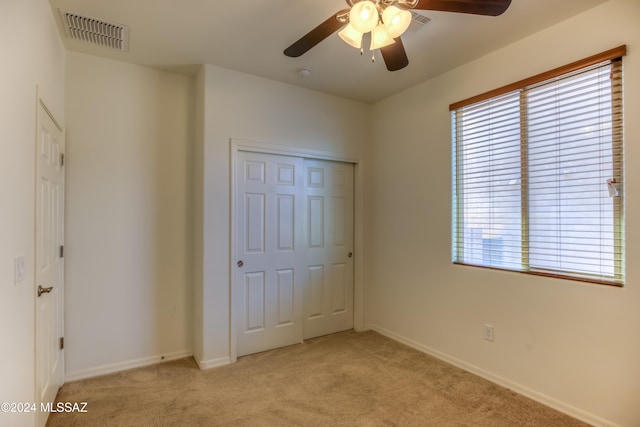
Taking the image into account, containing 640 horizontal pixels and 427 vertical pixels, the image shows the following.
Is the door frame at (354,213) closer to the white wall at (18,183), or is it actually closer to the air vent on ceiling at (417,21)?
the white wall at (18,183)

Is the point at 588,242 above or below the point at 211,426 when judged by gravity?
above

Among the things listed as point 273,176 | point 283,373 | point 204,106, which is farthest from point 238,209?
point 283,373

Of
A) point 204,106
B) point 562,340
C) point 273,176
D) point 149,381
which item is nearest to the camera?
point 562,340

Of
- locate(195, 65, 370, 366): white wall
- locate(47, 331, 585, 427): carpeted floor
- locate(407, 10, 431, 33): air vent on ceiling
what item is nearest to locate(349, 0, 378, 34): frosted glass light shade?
locate(407, 10, 431, 33): air vent on ceiling

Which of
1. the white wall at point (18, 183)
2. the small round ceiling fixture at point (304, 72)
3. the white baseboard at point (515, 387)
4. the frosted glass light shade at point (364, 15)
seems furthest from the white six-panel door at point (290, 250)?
the frosted glass light shade at point (364, 15)

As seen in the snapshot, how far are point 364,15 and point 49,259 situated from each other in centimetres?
242

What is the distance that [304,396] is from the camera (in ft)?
7.72

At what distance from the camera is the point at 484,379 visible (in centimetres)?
259

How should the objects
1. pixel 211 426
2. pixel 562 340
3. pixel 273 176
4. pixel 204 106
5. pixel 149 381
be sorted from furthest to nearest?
1. pixel 273 176
2. pixel 204 106
3. pixel 149 381
4. pixel 562 340
5. pixel 211 426

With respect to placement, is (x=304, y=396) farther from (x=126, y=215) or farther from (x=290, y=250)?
(x=126, y=215)

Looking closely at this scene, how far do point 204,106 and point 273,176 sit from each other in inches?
34.5

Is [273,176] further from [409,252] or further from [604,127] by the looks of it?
[604,127]

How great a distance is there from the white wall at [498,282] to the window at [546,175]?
0.08 meters

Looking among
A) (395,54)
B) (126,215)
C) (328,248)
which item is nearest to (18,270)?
(126,215)
